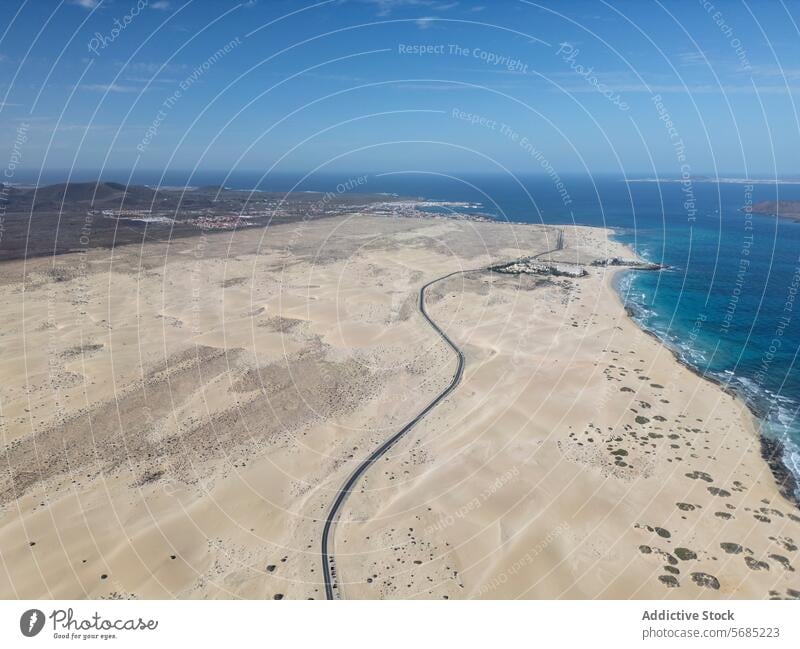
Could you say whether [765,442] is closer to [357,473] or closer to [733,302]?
[357,473]

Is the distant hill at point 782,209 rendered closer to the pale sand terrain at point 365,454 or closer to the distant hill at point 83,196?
the pale sand terrain at point 365,454

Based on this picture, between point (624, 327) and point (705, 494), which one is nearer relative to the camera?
point (705, 494)

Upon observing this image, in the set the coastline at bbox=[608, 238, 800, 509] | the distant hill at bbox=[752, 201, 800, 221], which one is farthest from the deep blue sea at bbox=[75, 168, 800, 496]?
the distant hill at bbox=[752, 201, 800, 221]

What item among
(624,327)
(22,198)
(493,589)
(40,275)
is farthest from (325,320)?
(22,198)

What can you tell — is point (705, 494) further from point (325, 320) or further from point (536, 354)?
point (325, 320)

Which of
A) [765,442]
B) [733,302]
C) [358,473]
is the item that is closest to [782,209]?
[733,302]
